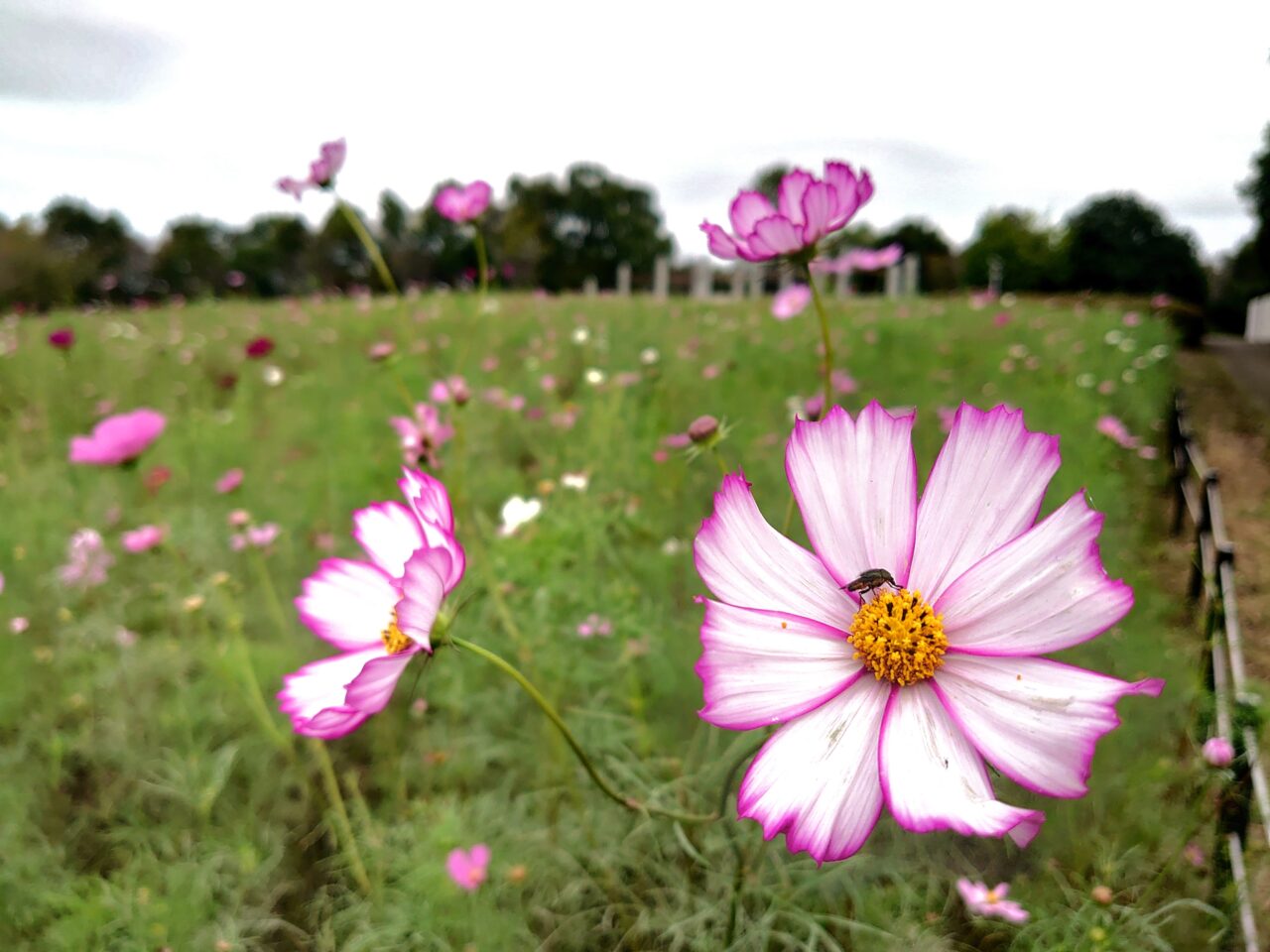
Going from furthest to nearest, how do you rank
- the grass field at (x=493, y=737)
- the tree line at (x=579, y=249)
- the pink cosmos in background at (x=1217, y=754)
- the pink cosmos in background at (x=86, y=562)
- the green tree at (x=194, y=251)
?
the green tree at (x=194, y=251)
the tree line at (x=579, y=249)
the pink cosmos in background at (x=86, y=562)
the grass field at (x=493, y=737)
the pink cosmos in background at (x=1217, y=754)

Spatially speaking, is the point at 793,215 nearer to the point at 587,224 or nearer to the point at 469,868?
the point at 469,868

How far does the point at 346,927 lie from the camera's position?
0.96 meters

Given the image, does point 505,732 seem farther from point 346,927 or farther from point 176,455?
point 176,455

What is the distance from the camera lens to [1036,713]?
1.00ft

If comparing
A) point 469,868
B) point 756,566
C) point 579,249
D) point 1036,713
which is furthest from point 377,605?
point 579,249

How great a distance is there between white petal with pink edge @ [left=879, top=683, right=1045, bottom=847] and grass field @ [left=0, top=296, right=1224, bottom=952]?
0.66ft

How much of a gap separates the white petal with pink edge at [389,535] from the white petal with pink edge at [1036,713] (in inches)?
12.9

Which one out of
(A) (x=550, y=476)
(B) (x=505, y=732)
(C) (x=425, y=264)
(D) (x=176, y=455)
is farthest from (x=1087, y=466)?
(C) (x=425, y=264)

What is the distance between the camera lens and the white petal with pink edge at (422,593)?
14.0 inches

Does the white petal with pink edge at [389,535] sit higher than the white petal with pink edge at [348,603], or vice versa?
the white petal with pink edge at [389,535]

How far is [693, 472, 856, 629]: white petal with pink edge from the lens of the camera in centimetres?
33

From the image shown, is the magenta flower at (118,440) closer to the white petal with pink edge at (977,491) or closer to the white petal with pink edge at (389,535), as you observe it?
the white petal with pink edge at (389,535)

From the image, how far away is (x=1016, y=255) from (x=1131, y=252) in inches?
232

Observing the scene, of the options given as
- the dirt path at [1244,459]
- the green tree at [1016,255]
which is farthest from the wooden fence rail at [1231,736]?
the green tree at [1016,255]
